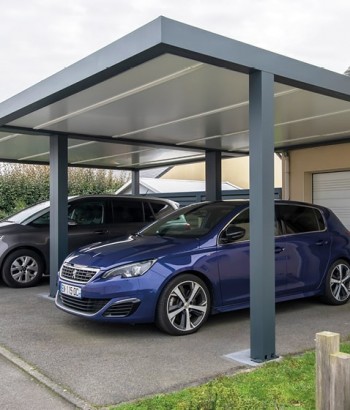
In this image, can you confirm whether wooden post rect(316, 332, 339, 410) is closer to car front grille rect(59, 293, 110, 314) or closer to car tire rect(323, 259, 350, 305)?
car front grille rect(59, 293, 110, 314)

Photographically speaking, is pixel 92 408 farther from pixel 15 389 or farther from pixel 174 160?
pixel 174 160

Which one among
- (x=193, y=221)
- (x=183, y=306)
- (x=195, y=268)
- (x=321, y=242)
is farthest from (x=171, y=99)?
(x=321, y=242)

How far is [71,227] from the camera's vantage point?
30.6ft

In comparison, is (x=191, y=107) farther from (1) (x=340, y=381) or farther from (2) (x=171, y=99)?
(1) (x=340, y=381)

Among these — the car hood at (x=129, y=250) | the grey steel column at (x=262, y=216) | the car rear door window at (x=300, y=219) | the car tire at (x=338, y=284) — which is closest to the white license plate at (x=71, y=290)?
the car hood at (x=129, y=250)

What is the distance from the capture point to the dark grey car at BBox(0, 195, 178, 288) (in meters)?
8.81

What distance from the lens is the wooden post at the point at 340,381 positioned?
2.31 metres

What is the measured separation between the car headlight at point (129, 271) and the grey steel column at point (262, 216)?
132cm

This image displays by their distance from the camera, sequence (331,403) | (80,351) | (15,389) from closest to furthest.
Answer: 1. (331,403)
2. (15,389)
3. (80,351)

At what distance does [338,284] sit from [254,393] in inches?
150

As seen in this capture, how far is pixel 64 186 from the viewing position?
786cm

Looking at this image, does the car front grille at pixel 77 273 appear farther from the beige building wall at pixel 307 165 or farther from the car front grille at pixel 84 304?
the beige building wall at pixel 307 165

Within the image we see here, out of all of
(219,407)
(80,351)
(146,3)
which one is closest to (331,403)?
(219,407)

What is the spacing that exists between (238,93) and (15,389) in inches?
152
